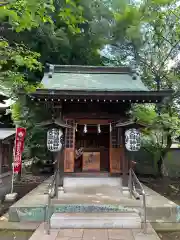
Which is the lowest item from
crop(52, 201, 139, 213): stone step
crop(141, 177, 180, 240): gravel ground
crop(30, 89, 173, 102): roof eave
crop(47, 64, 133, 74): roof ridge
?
crop(141, 177, 180, 240): gravel ground

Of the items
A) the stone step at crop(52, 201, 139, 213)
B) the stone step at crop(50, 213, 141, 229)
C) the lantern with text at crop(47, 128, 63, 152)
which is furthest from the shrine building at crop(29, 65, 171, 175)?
the stone step at crop(50, 213, 141, 229)

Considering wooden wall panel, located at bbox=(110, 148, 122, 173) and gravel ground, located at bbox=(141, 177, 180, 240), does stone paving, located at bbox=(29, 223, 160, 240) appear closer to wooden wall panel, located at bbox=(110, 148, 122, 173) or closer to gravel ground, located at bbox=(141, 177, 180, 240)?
wooden wall panel, located at bbox=(110, 148, 122, 173)

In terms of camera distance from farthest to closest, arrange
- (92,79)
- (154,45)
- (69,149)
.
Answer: (154,45)
(92,79)
(69,149)

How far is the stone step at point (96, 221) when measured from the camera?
5109 millimetres

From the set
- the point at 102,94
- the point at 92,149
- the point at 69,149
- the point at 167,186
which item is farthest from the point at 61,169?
the point at 167,186

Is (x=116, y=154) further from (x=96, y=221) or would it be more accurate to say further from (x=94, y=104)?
→ (x=96, y=221)

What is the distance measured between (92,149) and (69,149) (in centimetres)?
172

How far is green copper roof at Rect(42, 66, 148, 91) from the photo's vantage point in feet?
27.1

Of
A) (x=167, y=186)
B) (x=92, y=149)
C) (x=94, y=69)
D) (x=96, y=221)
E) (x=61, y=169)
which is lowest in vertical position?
(x=167, y=186)

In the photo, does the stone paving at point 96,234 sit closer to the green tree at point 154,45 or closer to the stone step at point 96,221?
the stone step at point 96,221

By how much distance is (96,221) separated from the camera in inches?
203

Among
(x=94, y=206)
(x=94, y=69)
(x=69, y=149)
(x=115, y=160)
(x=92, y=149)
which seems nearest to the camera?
(x=94, y=206)

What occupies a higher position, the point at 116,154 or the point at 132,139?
the point at 132,139

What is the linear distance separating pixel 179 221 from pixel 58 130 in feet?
13.8
